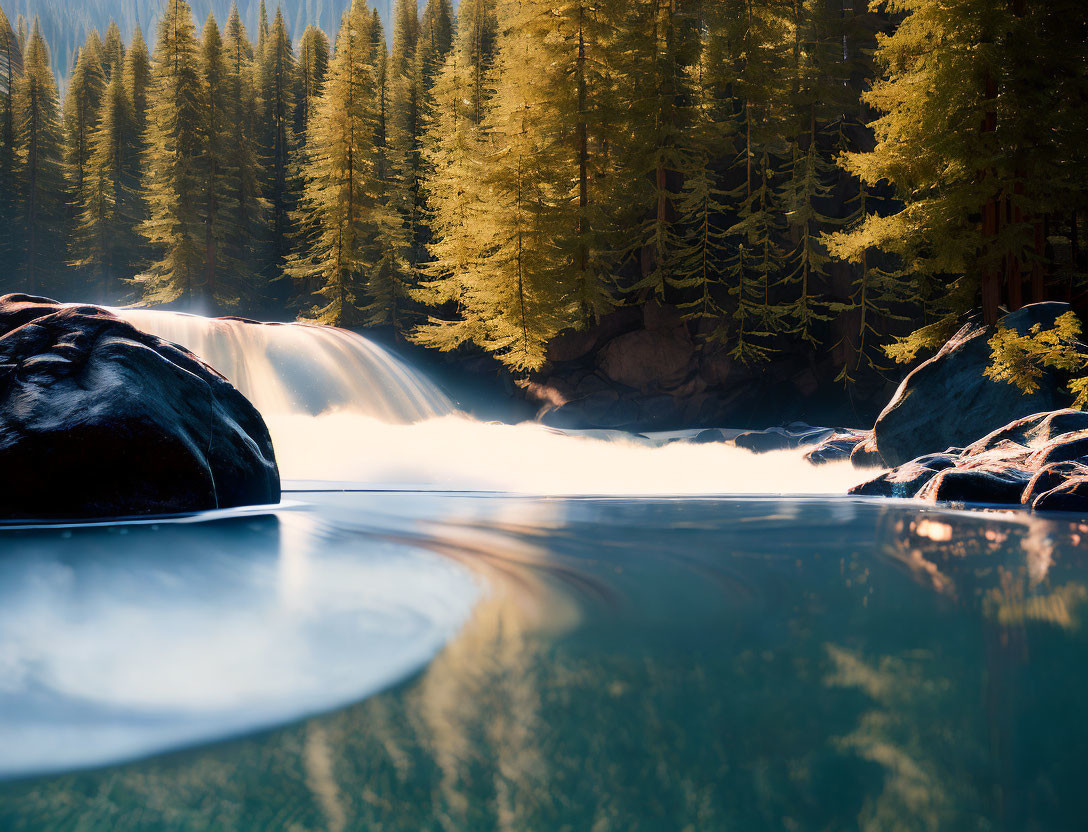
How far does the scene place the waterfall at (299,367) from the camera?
16312 mm

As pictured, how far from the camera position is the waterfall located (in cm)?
1631

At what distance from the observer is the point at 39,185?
39.3 m

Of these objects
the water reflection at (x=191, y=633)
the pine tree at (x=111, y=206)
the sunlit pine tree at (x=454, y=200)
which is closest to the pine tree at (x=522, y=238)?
the sunlit pine tree at (x=454, y=200)

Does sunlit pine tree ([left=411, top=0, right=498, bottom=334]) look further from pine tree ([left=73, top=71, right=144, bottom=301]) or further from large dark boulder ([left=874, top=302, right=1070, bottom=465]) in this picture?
pine tree ([left=73, top=71, right=144, bottom=301])

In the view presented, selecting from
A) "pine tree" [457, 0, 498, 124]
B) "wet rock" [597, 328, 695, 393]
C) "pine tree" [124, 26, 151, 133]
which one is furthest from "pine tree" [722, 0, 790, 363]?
"pine tree" [124, 26, 151, 133]

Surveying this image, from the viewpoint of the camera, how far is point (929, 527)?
552cm

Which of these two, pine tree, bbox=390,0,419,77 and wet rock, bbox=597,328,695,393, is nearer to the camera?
wet rock, bbox=597,328,695,393

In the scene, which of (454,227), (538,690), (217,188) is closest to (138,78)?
(217,188)

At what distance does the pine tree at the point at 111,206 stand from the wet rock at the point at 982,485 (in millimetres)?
39292

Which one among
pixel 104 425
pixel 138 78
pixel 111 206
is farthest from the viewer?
pixel 138 78

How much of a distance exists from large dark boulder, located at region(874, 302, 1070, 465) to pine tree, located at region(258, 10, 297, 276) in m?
35.2

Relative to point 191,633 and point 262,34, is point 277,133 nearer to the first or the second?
point 262,34

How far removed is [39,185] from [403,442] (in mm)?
38189

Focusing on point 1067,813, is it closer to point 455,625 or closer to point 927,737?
point 927,737
